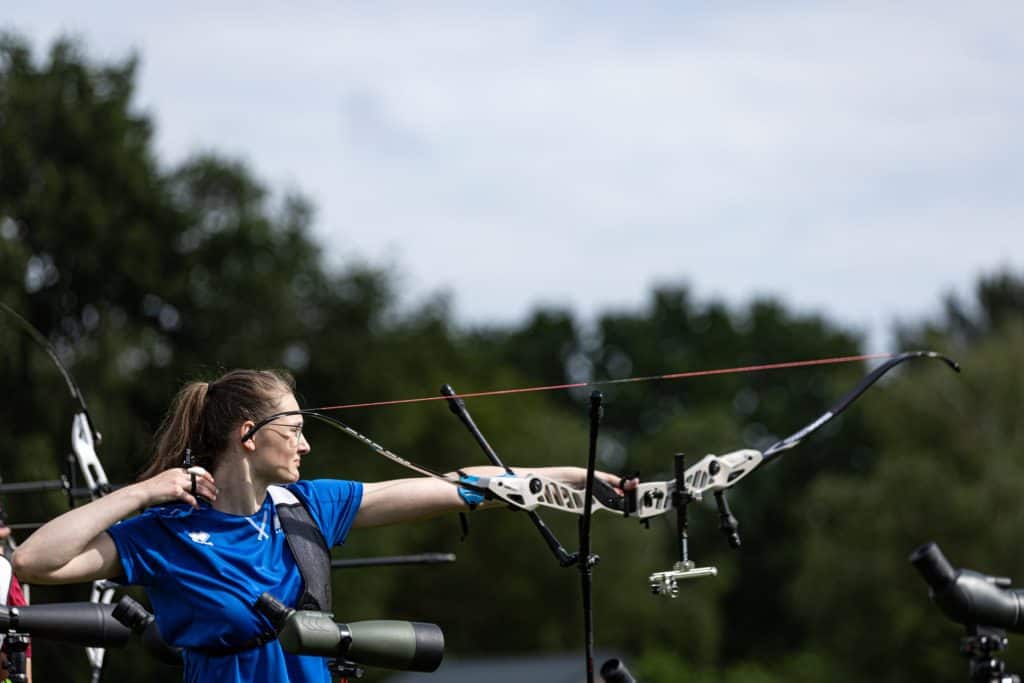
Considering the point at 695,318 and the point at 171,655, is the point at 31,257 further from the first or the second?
the point at 695,318

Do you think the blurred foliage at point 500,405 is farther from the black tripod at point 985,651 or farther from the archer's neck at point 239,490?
the black tripod at point 985,651

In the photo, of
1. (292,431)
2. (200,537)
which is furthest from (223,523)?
(292,431)

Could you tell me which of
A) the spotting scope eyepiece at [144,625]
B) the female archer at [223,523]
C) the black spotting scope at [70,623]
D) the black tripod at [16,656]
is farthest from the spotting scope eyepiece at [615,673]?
the black tripod at [16,656]

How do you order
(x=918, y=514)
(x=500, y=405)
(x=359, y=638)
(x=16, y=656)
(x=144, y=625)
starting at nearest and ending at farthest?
(x=359, y=638)
(x=16, y=656)
(x=144, y=625)
(x=918, y=514)
(x=500, y=405)

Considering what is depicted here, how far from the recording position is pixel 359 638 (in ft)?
13.5

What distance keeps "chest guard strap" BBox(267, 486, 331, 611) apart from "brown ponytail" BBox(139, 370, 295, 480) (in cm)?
23

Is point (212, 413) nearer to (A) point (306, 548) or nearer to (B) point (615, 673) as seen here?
(A) point (306, 548)

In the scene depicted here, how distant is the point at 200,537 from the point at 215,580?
0.50 feet

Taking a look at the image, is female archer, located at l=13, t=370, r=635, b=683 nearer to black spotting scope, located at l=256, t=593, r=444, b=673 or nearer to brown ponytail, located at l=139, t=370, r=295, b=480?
brown ponytail, located at l=139, t=370, r=295, b=480

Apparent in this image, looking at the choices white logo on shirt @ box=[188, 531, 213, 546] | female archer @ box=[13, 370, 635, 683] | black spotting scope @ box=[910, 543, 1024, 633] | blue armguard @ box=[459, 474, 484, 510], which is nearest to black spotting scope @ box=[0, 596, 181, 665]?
female archer @ box=[13, 370, 635, 683]

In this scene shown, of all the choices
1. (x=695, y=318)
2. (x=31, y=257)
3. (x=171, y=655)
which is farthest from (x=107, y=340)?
(x=695, y=318)

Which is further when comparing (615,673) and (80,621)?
(80,621)

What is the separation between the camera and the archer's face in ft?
15.7

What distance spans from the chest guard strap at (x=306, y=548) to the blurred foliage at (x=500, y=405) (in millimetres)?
782
